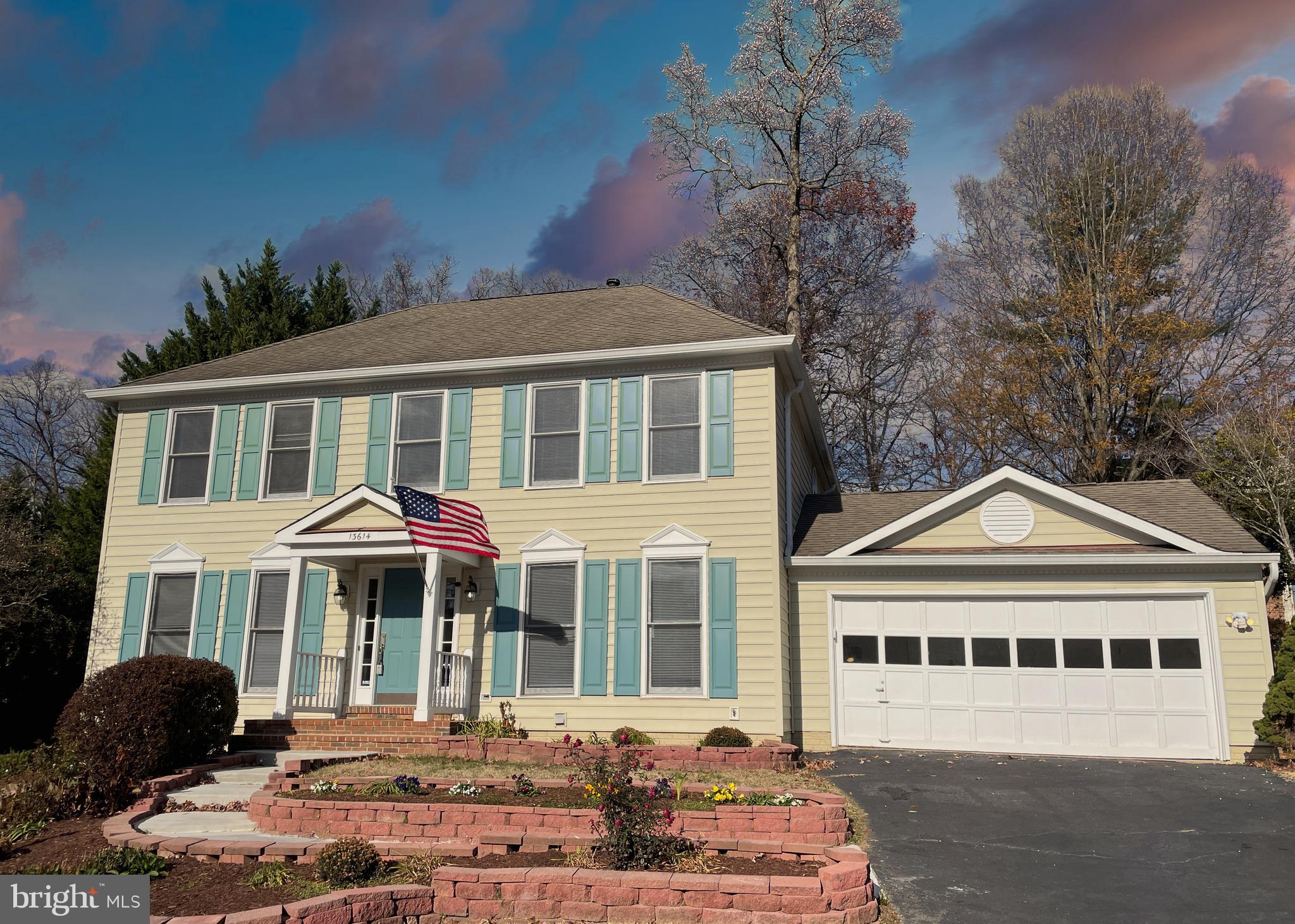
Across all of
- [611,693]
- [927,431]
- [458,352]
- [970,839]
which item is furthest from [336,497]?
[927,431]

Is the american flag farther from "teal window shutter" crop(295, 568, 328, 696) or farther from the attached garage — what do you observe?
the attached garage

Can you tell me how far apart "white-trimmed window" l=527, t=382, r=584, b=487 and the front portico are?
1.66 metres

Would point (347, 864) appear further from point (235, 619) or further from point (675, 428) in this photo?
point (235, 619)

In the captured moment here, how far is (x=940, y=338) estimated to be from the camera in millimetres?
27359

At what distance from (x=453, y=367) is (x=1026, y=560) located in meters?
8.79

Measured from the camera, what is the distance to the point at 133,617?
14633 mm

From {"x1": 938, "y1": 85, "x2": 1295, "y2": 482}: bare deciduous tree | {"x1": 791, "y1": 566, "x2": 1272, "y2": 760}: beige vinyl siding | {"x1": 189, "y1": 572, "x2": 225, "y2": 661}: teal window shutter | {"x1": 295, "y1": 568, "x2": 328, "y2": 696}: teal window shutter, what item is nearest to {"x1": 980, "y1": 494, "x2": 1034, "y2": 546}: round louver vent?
{"x1": 791, "y1": 566, "x2": 1272, "y2": 760}: beige vinyl siding

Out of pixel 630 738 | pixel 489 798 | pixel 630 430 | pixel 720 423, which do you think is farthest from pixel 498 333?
pixel 489 798

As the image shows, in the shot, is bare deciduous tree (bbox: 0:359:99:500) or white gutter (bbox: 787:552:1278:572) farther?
bare deciduous tree (bbox: 0:359:99:500)

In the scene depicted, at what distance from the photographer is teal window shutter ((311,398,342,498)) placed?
575 inches

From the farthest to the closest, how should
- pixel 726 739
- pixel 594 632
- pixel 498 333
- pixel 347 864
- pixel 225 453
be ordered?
pixel 498 333 → pixel 225 453 → pixel 594 632 → pixel 726 739 → pixel 347 864

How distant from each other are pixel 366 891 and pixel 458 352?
1009cm

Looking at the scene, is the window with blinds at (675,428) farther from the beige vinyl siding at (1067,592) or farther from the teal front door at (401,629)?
the teal front door at (401,629)

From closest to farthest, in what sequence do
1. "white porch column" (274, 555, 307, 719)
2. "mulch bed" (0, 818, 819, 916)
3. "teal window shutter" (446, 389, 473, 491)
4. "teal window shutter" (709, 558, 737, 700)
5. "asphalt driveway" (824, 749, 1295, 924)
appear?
"mulch bed" (0, 818, 819, 916) < "asphalt driveway" (824, 749, 1295, 924) < "teal window shutter" (709, 558, 737, 700) < "white porch column" (274, 555, 307, 719) < "teal window shutter" (446, 389, 473, 491)
